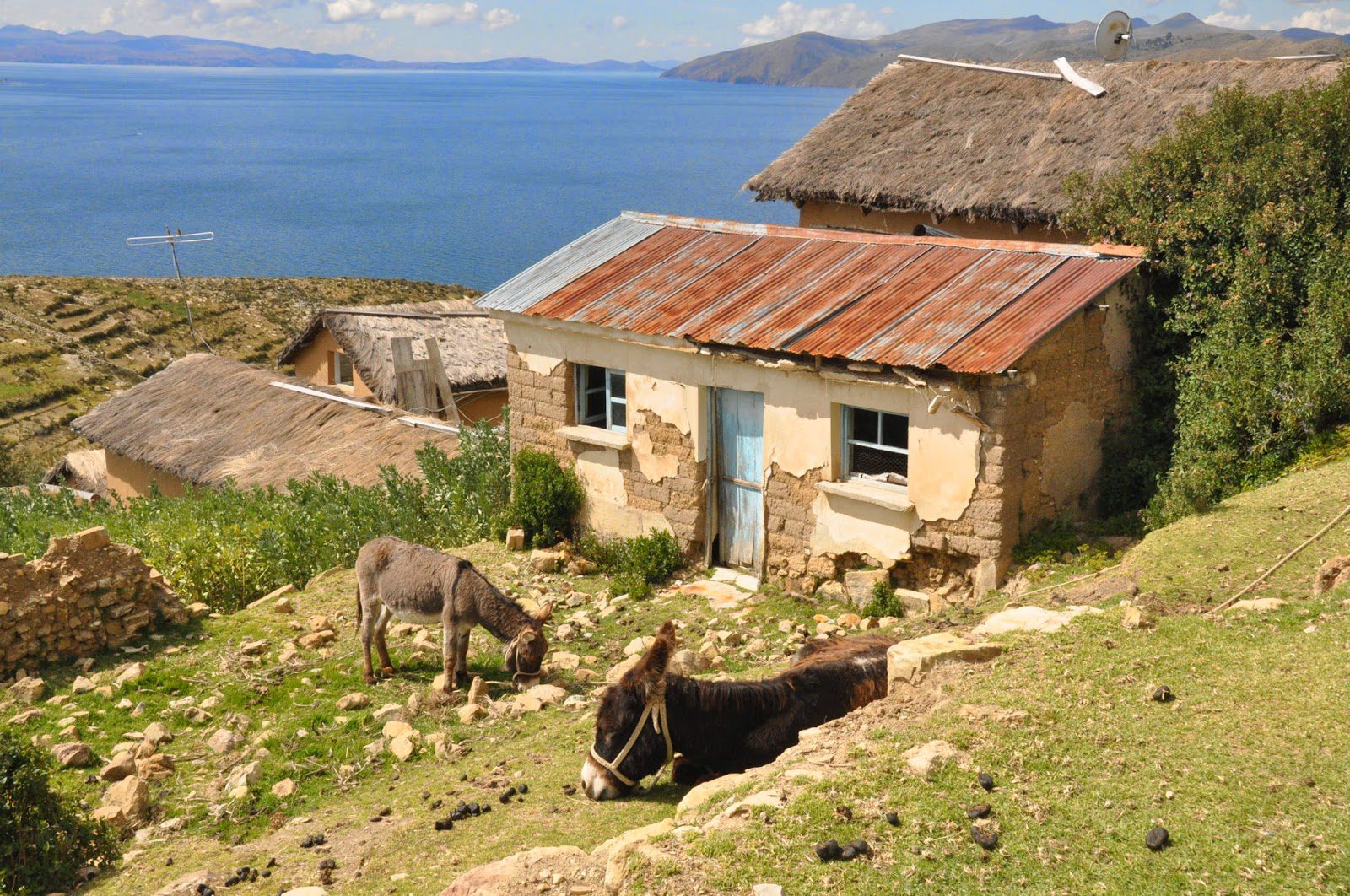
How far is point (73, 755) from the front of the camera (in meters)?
9.70

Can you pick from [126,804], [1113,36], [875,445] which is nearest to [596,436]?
[875,445]

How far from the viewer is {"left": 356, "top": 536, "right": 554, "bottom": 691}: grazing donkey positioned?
34.6ft

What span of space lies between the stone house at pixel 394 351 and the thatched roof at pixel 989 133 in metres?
6.80

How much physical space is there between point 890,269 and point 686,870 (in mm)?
9130

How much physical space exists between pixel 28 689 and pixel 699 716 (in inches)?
288

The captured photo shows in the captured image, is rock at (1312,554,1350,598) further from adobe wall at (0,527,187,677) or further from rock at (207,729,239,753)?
adobe wall at (0,527,187,677)

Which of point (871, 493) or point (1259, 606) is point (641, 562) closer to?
point (871, 493)

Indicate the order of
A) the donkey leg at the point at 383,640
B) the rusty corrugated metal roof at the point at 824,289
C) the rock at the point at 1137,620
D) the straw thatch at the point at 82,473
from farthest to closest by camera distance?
the straw thatch at the point at 82,473 → the rusty corrugated metal roof at the point at 824,289 → the donkey leg at the point at 383,640 → the rock at the point at 1137,620

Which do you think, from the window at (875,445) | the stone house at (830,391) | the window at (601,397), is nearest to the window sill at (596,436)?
the stone house at (830,391)

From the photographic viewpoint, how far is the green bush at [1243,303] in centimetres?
1172

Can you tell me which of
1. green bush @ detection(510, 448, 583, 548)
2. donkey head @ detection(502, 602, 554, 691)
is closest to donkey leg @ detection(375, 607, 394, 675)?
donkey head @ detection(502, 602, 554, 691)

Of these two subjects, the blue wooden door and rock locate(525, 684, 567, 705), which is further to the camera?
the blue wooden door

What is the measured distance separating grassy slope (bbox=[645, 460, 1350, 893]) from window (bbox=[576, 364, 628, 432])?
299 inches

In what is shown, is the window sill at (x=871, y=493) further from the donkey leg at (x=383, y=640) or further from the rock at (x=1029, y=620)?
the donkey leg at (x=383, y=640)
